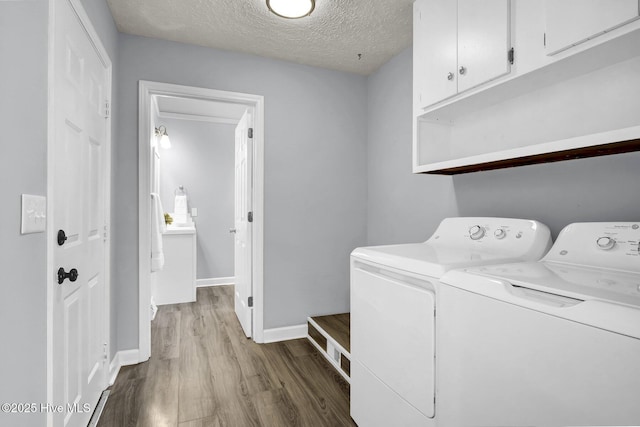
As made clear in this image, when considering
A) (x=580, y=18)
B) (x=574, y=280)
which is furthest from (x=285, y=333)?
(x=580, y=18)

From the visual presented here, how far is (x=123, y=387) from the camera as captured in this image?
6.60 ft

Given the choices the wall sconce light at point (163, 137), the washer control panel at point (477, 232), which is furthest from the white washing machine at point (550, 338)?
the wall sconce light at point (163, 137)

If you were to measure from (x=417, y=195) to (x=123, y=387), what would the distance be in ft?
7.79

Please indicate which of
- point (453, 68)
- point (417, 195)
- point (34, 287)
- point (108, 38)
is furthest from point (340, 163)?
point (34, 287)

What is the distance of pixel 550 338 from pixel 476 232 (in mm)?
910

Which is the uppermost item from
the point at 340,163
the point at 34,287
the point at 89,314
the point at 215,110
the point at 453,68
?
the point at 215,110

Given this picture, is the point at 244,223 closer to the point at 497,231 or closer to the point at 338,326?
the point at 338,326

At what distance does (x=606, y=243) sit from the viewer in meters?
1.15

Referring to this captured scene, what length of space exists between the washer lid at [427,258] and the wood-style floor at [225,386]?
3.11 feet

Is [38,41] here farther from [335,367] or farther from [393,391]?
[335,367]

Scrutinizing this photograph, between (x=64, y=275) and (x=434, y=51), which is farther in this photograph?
(x=434, y=51)

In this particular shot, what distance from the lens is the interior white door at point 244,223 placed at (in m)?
2.74

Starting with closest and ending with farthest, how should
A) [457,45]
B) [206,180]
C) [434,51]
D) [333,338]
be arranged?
[457,45], [434,51], [333,338], [206,180]

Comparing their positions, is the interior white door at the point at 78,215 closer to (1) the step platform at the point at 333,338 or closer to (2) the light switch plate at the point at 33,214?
(2) the light switch plate at the point at 33,214
